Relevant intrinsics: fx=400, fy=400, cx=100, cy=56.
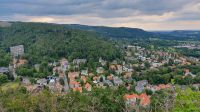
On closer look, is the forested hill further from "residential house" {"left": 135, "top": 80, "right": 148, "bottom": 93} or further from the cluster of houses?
"residential house" {"left": 135, "top": 80, "right": 148, "bottom": 93}

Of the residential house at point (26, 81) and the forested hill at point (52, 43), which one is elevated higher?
the forested hill at point (52, 43)

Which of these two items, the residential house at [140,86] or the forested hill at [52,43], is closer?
the residential house at [140,86]

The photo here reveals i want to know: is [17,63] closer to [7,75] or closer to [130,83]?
[7,75]

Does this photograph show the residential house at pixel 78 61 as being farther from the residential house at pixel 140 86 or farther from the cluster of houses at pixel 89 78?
the residential house at pixel 140 86

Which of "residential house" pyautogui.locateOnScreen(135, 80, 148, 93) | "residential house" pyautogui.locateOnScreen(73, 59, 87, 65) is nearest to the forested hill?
"residential house" pyautogui.locateOnScreen(73, 59, 87, 65)

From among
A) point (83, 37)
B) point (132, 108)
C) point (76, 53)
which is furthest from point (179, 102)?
point (83, 37)

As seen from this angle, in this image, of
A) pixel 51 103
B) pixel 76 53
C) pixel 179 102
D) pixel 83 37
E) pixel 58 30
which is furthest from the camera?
pixel 58 30

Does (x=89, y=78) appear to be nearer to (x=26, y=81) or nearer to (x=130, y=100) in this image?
(x=26, y=81)

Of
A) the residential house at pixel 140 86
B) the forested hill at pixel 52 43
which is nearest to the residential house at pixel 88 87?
the residential house at pixel 140 86
